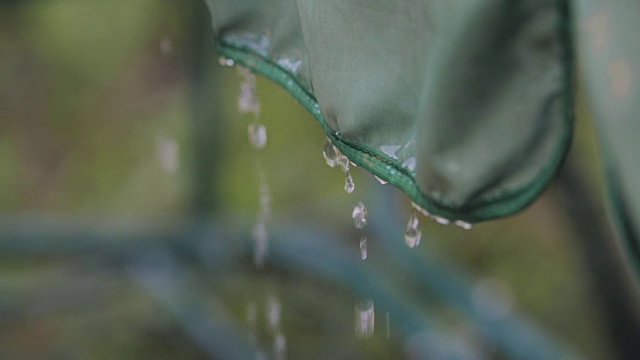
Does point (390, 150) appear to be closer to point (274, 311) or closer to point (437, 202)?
point (437, 202)

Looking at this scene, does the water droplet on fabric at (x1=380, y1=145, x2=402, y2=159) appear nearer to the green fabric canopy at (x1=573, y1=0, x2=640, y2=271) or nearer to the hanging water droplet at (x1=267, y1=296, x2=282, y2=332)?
the green fabric canopy at (x1=573, y1=0, x2=640, y2=271)

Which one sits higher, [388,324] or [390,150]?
[388,324]

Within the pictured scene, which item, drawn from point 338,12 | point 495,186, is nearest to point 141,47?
point 338,12

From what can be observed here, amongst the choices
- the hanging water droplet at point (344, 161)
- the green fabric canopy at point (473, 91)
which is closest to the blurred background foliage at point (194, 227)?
the hanging water droplet at point (344, 161)

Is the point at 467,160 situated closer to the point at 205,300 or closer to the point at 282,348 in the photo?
the point at 205,300

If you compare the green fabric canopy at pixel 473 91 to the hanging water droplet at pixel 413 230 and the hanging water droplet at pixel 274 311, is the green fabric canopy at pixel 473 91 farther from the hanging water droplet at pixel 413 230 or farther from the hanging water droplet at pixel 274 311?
the hanging water droplet at pixel 274 311

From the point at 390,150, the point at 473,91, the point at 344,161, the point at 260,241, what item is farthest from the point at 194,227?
the point at 473,91
